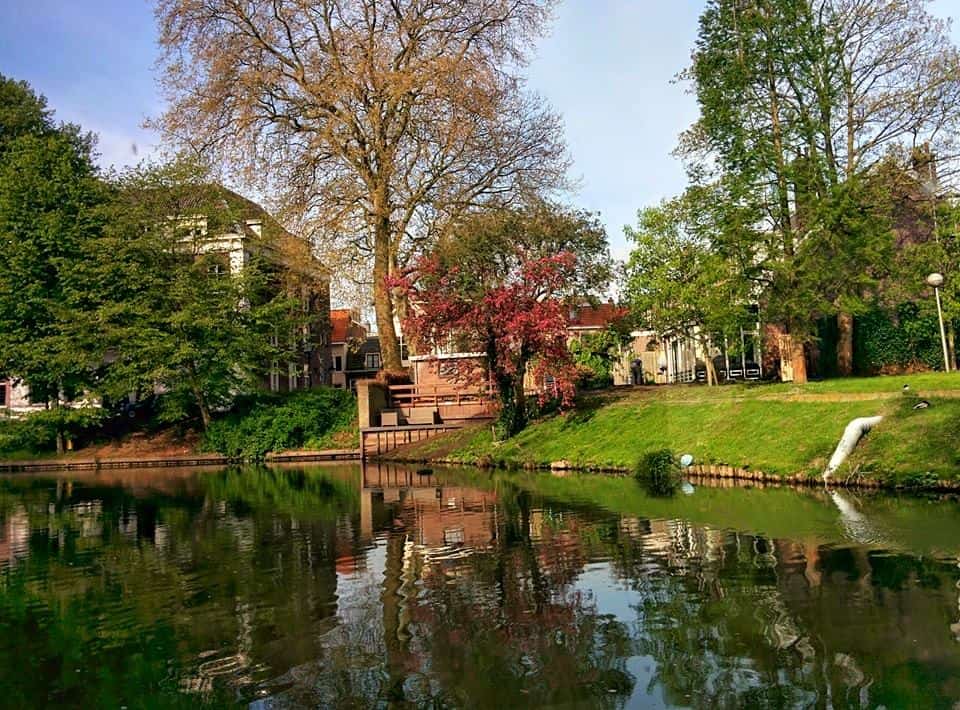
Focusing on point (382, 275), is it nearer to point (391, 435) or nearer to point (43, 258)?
point (391, 435)

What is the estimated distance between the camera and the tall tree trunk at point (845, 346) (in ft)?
94.6

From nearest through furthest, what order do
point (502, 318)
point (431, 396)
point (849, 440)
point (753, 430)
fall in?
point (849, 440)
point (753, 430)
point (502, 318)
point (431, 396)

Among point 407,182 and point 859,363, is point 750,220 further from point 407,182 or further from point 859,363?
point 407,182

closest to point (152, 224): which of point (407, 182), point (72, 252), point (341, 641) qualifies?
point (72, 252)

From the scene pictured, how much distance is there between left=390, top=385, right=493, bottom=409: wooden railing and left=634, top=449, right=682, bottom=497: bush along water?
12712 mm

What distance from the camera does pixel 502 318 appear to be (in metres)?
24.8

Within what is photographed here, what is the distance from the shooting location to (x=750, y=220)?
83.3ft

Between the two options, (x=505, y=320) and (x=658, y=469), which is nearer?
(x=658, y=469)

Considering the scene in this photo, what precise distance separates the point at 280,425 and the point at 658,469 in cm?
1898

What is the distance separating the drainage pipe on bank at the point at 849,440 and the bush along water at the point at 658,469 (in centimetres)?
337

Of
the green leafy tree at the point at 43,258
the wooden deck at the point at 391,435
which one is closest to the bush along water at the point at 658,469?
the wooden deck at the point at 391,435

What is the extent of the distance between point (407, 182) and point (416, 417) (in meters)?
9.01

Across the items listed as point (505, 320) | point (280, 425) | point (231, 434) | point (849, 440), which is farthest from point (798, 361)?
point (231, 434)

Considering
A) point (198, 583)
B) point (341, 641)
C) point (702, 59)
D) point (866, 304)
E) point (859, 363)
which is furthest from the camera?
point (859, 363)
